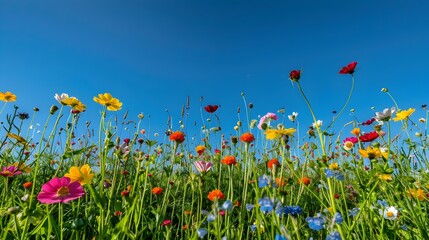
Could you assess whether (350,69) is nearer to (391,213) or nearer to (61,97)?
(391,213)

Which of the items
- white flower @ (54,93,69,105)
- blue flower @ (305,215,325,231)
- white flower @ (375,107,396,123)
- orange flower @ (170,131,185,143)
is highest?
white flower @ (54,93,69,105)

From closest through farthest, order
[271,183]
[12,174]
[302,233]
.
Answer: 1. [271,183]
2. [12,174]
3. [302,233]

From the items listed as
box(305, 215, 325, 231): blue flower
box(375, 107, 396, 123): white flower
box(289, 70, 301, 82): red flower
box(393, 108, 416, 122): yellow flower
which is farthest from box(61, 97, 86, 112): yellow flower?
box(393, 108, 416, 122): yellow flower

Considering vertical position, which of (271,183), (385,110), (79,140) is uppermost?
(79,140)

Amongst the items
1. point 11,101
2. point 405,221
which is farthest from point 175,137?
point 405,221

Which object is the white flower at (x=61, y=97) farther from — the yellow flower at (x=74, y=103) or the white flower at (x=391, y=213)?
the white flower at (x=391, y=213)

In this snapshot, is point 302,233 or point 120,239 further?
point 302,233

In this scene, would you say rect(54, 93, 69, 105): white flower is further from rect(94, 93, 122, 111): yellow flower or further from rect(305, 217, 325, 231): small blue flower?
rect(305, 217, 325, 231): small blue flower

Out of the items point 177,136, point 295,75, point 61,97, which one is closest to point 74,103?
point 61,97

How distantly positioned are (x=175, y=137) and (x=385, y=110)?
41.1 inches

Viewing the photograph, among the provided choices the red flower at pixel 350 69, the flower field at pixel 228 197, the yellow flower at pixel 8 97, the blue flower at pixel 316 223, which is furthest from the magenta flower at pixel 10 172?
the red flower at pixel 350 69

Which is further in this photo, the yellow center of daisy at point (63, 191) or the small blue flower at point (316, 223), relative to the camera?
the yellow center of daisy at point (63, 191)

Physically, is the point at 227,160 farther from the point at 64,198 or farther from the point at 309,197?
the point at 309,197

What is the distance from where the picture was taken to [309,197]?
9.34ft
